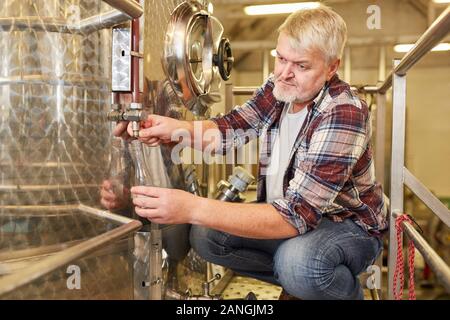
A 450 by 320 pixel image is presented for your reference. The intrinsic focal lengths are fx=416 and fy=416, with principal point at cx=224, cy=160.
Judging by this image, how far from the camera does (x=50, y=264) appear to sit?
1.80ft

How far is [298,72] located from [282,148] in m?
0.26

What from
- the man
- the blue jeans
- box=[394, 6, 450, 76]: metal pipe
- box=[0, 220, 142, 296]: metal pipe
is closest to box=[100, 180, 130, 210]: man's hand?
the man

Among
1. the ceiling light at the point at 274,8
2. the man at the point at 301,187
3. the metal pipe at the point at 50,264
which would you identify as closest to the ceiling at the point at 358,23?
the ceiling light at the point at 274,8

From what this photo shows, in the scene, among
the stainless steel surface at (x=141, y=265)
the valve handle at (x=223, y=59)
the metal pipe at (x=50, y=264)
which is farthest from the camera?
the valve handle at (x=223, y=59)

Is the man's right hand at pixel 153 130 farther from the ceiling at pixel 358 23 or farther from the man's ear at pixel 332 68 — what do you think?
the ceiling at pixel 358 23

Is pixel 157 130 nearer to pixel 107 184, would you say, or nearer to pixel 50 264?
pixel 107 184

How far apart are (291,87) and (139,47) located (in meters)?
0.44

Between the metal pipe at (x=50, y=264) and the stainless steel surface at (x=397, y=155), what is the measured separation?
92 cm

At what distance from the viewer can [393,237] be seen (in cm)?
132

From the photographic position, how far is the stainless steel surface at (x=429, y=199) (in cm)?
125

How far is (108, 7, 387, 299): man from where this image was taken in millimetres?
992

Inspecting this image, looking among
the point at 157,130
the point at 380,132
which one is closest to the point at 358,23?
the point at 380,132

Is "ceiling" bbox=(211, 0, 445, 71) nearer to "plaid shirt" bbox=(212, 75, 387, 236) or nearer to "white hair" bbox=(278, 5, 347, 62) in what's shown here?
"plaid shirt" bbox=(212, 75, 387, 236)
